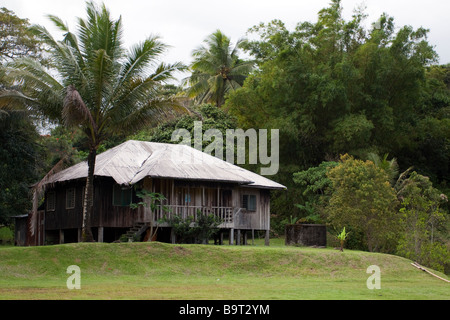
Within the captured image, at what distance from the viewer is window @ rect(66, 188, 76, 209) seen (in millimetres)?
29861

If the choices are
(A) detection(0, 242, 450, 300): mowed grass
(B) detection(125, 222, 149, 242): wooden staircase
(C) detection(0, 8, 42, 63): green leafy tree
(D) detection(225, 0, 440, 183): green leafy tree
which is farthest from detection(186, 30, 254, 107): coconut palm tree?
(A) detection(0, 242, 450, 300): mowed grass

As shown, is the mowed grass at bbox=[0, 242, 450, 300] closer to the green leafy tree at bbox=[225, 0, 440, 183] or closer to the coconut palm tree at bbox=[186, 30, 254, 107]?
the green leafy tree at bbox=[225, 0, 440, 183]

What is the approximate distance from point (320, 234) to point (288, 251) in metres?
7.00

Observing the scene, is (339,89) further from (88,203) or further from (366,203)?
(88,203)

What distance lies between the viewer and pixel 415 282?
71.3ft

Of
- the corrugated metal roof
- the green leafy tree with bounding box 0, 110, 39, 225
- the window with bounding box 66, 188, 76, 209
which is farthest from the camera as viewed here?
the green leafy tree with bounding box 0, 110, 39, 225

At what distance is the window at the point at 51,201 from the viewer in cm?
3170

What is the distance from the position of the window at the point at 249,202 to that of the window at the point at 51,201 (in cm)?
978

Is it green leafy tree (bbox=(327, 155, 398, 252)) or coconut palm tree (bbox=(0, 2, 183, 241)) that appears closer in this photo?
coconut palm tree (bbox=(0, 2, 183, 241))

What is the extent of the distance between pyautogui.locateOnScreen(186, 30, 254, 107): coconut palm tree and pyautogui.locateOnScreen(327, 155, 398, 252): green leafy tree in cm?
2106

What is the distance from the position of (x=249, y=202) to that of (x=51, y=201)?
34.0ft

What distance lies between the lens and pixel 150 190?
2764cm

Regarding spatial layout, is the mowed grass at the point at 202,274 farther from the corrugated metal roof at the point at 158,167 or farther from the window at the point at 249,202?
the window at the point at 249,202
